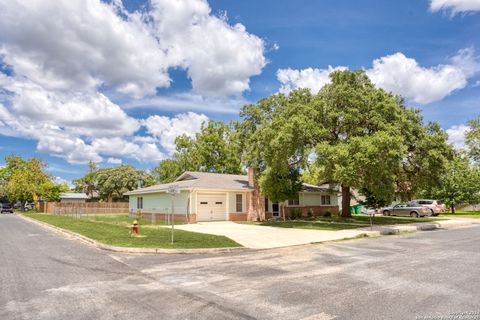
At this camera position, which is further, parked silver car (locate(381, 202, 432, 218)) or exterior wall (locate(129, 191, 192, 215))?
parked silver car (locate(381, 202, 432, 218))

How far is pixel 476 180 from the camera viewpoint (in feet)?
135

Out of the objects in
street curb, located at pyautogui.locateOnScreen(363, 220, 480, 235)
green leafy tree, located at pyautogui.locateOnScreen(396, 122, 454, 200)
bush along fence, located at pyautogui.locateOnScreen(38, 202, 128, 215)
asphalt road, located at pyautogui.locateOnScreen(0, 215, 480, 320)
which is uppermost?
green leafy tree, located at pyautogui.locateOnScreen(396, 122, 454, 200)

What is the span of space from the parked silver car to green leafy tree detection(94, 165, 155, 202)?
47.3 m

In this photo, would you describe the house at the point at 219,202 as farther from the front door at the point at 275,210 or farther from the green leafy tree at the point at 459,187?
the green leafy tree at the point at 459,187

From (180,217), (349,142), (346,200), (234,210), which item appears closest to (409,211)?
(346,200)

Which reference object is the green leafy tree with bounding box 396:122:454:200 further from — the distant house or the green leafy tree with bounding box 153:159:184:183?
the distant house

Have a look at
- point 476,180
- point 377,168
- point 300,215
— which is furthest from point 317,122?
point 476,180

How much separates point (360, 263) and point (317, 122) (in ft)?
56.4

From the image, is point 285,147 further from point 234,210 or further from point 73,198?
point 73,198

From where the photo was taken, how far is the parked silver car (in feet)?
114

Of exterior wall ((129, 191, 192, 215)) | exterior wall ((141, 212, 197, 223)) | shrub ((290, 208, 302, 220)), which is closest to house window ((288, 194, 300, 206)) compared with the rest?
shrub ((290, 208, 302, 220))

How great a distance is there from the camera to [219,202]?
97.6 feet

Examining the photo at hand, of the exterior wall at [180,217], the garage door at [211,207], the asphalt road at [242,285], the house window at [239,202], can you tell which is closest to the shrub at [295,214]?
the house window at [239,202]

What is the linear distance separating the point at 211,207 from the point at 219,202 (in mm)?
900
